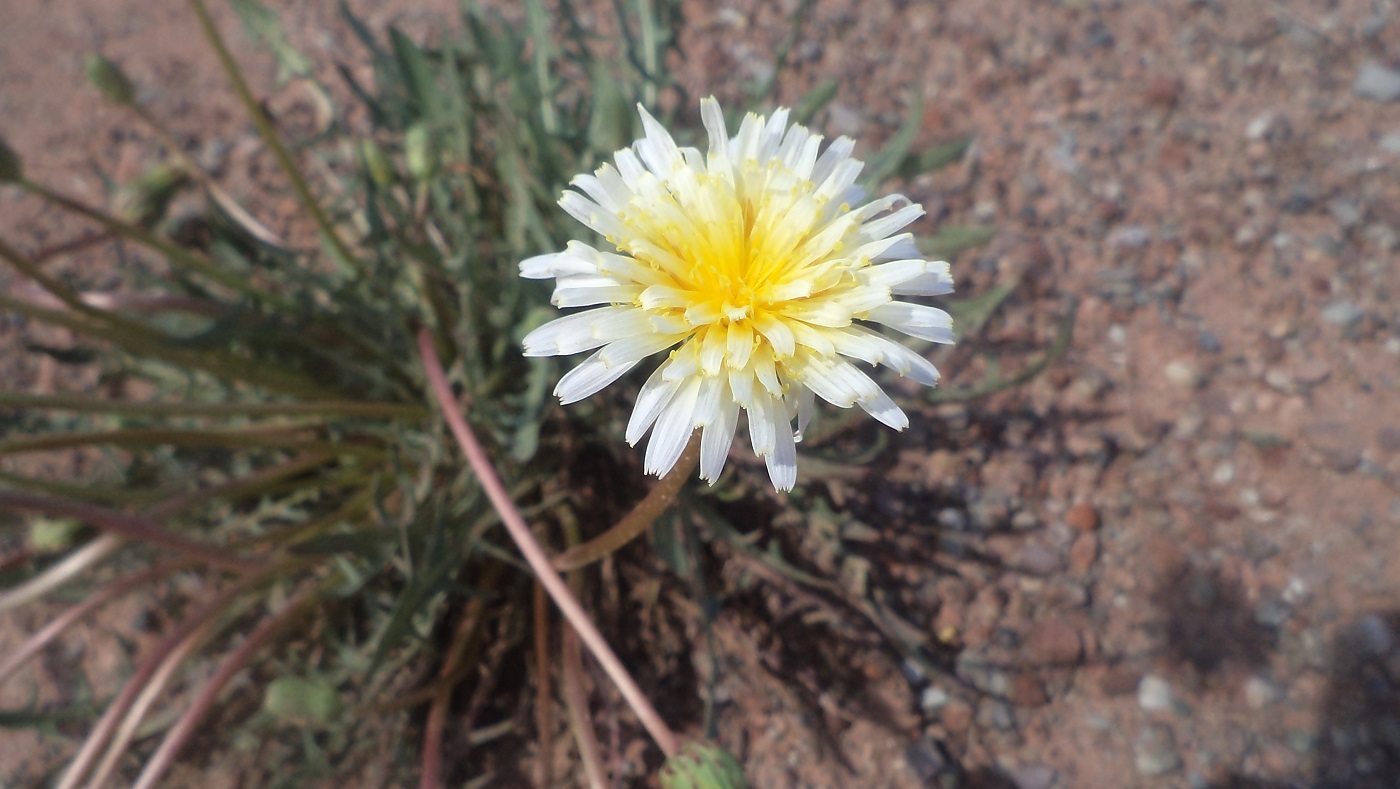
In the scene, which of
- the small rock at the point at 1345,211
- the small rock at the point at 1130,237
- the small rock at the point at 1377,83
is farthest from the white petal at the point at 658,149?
the small rock at the point at 1377,83

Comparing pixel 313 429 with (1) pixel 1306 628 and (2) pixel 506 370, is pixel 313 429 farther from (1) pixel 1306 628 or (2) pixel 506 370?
(1) pixel 1306 628

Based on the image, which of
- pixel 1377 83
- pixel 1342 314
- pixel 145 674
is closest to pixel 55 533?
pixel 145 674

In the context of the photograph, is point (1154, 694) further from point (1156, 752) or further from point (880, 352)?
point (880, 352)

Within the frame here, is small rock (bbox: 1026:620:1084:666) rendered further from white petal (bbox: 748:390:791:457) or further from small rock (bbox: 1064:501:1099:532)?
white petal (bbox: 748:390:791:457)

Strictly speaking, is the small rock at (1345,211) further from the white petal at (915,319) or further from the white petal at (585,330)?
the white petal at (585,330)

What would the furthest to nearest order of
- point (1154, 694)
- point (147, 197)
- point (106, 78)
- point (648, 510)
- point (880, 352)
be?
1. point (147, 197)
2. point (1154, 694)
3. point (106, 78)
4. point (648, 510)
5. point (880, 352)

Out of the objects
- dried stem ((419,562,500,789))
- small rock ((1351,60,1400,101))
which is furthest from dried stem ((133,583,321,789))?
small rock ((1351,60,1400,101))
